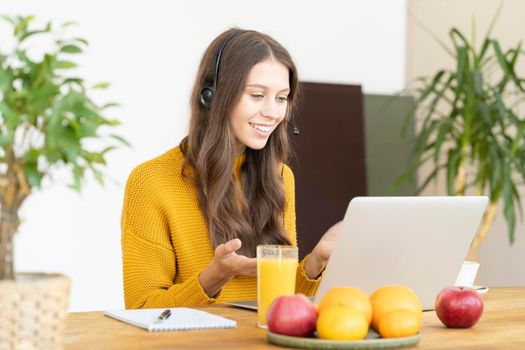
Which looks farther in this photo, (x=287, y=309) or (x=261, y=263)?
(x=261, y=263)

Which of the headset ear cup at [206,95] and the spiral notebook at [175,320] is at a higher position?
the headset ear cup at [206,95]

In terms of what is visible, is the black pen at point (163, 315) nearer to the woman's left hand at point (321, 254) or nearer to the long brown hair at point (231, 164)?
the woman's left hand at point (321, 254)

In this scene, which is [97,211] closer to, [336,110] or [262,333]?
[336,110]

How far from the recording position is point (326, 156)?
201 inches

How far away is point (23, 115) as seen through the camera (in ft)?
4.31

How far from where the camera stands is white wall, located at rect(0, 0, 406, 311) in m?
4.54

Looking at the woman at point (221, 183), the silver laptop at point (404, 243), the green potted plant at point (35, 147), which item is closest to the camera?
the green potted plant at point (35, 147)

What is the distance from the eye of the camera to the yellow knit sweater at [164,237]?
8.39ft

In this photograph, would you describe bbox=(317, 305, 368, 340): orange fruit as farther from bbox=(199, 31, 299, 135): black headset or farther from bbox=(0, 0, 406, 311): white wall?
bbox=(0, 0, 406, 311): white wall

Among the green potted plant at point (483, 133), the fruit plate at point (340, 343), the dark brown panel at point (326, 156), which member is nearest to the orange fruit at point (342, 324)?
the fruit plate at point (340, 343)

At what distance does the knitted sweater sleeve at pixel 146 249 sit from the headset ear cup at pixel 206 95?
0.92ft

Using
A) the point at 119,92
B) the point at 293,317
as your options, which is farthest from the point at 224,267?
the point at 119,92

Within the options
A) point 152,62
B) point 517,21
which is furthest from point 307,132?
point 517,21

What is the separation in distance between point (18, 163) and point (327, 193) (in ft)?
12.5
